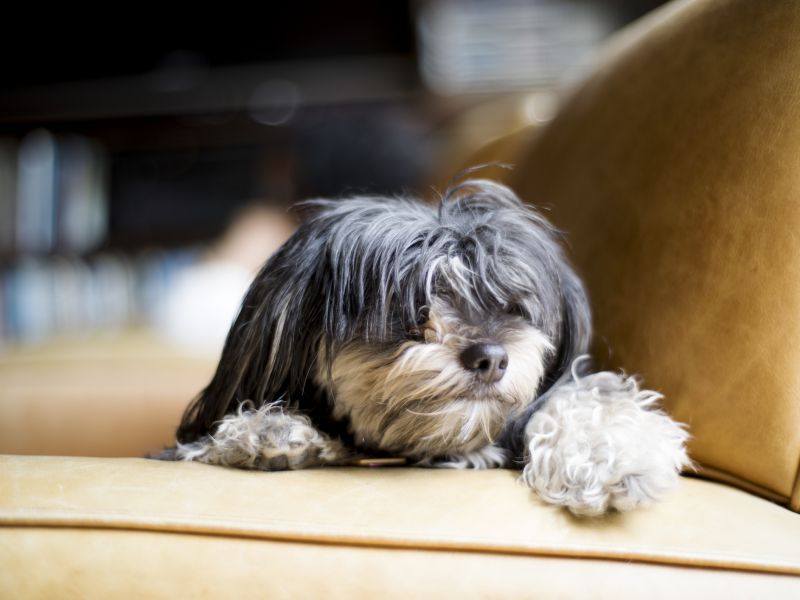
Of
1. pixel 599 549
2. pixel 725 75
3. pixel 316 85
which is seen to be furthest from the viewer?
pixel 316 85

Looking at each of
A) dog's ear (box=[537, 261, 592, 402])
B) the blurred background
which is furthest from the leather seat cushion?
the blurred background

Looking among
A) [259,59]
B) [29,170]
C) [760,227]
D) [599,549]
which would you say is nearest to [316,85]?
[259,59]

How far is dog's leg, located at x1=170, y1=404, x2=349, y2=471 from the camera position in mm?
1211

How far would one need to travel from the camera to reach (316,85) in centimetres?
454

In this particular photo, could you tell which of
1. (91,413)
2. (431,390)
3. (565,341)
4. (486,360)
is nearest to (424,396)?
(431,390)

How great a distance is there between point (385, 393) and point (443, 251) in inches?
11.1

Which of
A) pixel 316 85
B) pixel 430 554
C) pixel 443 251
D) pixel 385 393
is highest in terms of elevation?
pixel 316 85

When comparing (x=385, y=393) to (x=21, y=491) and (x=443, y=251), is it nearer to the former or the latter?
(x=443, y=251)

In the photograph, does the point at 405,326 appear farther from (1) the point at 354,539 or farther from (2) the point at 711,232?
(2) the point at 711,232

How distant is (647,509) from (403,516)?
352 mm

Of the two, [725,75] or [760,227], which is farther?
[725,75]

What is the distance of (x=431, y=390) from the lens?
122 centimetres

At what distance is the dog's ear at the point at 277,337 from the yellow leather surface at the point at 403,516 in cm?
25

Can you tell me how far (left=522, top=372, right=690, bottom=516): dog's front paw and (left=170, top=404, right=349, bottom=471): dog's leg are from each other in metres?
0.36
